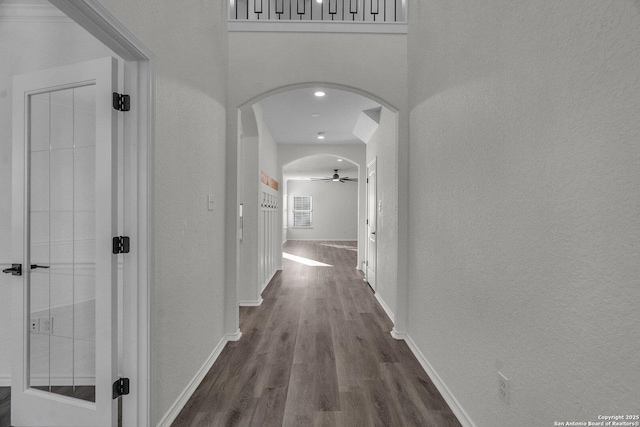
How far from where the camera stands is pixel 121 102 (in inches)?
62.1

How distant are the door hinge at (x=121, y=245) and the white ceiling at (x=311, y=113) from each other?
2.90 m

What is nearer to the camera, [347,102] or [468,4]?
[468,4]

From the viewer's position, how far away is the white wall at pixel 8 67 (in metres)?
2.11

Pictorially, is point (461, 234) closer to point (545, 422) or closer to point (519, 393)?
point (519, 393)

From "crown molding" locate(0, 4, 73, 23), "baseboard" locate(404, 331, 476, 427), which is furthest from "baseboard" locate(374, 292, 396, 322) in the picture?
"crown molding" locate(0, 4, 73, 23)

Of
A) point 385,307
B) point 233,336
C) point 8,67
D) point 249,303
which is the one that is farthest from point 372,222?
point 8,67

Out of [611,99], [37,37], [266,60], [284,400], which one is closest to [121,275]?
[284,400]

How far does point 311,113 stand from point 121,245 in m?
3.73

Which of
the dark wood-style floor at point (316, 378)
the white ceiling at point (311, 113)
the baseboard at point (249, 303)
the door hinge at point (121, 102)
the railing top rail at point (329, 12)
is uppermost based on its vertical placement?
the railing top rail at point (329, 12)

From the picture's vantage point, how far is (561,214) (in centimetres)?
111

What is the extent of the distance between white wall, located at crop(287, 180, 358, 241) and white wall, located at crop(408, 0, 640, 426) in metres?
12.0

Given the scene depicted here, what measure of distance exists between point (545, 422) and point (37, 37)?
353 cm

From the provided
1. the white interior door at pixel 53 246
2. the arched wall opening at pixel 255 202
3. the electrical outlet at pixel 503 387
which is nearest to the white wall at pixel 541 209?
the electrical outlet at pixel 503 387

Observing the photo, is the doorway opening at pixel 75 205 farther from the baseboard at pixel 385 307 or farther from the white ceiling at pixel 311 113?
the baseboard at pixel 385 307
